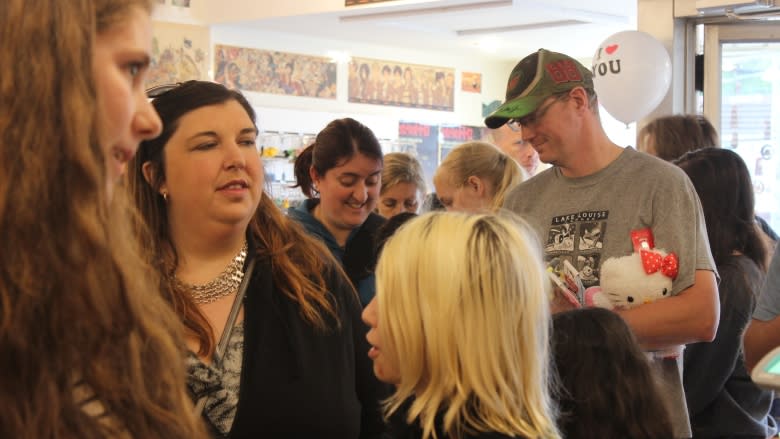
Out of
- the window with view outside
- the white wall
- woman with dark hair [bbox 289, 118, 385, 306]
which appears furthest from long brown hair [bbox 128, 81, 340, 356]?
the white wall

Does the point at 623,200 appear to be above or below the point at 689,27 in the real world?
below

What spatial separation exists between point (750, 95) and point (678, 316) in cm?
380

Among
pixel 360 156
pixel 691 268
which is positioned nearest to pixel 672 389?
pixel 691 268

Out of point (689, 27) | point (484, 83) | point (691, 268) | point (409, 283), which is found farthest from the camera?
point (484, 83)

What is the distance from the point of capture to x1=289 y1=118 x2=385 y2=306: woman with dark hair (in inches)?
138

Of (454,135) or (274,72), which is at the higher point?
(274,72)

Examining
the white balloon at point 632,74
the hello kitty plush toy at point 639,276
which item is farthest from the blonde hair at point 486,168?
the white balloon at point 632,74

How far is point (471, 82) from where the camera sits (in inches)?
414

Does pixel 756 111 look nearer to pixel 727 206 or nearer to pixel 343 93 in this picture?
pixel 727 206

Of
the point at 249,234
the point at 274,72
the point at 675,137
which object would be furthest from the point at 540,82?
the point at 274,72

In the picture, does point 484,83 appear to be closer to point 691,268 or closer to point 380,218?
point 380,218

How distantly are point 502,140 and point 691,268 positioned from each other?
2.78 m

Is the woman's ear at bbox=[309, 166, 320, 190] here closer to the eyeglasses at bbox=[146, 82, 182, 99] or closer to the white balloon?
the eyeglasses at bbox=[146, 82, 182, 99]

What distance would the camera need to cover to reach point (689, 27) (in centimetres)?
568
